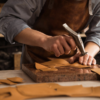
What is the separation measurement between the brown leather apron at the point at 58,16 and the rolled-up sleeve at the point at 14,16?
0.12 m

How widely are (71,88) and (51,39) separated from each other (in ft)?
1.32

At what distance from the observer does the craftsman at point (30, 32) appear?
3.07 feet

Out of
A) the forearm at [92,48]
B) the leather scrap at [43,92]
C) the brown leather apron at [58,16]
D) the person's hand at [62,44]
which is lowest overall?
the forearm at [92,48]

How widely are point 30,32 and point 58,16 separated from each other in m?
0.29

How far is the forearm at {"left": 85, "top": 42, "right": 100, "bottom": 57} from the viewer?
124 cm

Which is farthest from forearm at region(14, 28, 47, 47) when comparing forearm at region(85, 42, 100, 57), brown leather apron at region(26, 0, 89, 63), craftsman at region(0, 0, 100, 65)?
forearm at region(85, 42, 100, 57)

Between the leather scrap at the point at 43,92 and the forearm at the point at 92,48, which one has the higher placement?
the leather scrap at the point at 43,92

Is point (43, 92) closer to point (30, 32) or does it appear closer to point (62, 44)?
point (62, 44)

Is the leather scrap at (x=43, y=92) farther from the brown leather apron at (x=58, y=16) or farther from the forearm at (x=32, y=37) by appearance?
the brown leather apron at (x=58, y=16)

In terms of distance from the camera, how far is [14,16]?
3.75 ft

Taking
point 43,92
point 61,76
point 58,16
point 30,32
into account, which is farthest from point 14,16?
point 43,92

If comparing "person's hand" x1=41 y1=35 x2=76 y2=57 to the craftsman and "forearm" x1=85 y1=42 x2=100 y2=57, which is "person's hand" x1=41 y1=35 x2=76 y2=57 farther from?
"forearm" x1=85 y1=42 x2=100 y2=57

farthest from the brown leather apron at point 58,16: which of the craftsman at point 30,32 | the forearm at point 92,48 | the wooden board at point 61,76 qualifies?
the wooden board at point 61,76

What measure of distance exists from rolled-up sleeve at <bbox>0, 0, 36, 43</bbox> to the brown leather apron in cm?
12
